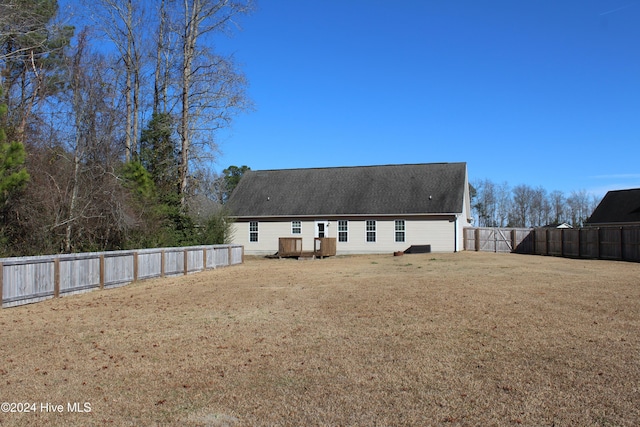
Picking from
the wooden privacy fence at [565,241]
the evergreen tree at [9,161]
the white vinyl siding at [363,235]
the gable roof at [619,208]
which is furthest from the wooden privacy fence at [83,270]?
the gable roof at [619,208]

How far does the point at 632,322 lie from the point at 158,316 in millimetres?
8679

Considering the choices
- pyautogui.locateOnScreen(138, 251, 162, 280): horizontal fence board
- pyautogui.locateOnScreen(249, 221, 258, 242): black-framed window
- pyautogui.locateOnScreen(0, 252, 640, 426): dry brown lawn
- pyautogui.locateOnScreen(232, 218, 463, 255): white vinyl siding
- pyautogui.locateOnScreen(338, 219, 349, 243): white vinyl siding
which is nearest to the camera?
pyautogui.locateOnScreen(0, 252, 640, 426): dry brown lawn

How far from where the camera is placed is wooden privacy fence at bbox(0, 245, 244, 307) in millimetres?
11719

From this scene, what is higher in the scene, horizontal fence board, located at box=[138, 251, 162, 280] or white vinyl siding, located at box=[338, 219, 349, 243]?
white vinyl siding, located at box=[338, 219, 349, 243]

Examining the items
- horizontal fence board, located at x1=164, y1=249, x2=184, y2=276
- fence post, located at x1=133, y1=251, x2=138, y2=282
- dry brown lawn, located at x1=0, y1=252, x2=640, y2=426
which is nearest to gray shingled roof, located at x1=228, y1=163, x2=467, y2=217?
horizontal fence board, located at x1=164, y1=249, x2=184, y2=276

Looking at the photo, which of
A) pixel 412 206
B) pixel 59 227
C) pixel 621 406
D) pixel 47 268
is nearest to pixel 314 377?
pixel 621 406

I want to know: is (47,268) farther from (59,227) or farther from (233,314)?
(233,314)

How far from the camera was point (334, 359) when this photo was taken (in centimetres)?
685

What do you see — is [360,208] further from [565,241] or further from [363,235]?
[565,241]

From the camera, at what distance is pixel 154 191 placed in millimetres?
22156

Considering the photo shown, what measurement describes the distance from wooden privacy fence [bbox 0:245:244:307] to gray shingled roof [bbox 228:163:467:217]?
13509 mm

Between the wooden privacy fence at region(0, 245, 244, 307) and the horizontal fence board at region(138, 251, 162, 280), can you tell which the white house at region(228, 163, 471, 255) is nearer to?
the wooden privacy fence at region(0, 245, 244, 307)

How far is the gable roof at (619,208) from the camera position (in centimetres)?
3919

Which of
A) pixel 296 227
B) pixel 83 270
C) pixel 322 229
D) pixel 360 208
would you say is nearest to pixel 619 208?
pixel 360 208
